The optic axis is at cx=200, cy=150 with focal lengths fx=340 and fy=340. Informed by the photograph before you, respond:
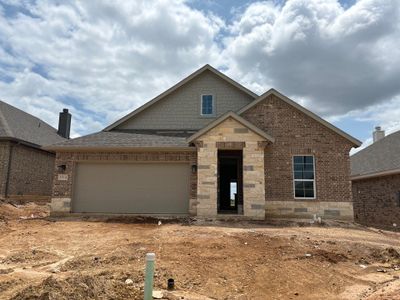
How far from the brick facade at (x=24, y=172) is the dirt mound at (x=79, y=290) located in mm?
18636

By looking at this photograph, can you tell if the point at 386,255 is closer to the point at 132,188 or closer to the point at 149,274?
the point at 149,274

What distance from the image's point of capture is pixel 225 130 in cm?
1570

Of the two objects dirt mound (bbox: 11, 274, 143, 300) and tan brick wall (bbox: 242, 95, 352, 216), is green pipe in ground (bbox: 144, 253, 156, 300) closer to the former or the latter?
dirt mound (bbox: 11, 274, 143, 300)

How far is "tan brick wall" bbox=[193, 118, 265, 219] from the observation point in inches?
591

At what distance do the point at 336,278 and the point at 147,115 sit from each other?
14.5 metres

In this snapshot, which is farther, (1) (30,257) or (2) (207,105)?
(2) (207,105)

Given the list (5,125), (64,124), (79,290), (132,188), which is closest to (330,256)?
(79,290)

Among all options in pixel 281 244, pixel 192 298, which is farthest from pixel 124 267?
pixel 281 244

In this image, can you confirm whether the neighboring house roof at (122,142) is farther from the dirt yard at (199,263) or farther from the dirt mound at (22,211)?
the dirt yard at (199,263)

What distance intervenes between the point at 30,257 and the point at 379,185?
19264mm

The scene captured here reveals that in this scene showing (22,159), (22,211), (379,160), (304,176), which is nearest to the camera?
(304,176)

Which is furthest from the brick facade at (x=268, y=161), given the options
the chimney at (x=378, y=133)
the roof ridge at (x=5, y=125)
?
the chimney at (x=378, y=133)

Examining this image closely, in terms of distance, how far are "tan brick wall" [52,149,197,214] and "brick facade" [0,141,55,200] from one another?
7.33 m

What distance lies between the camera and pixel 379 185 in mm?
20609
